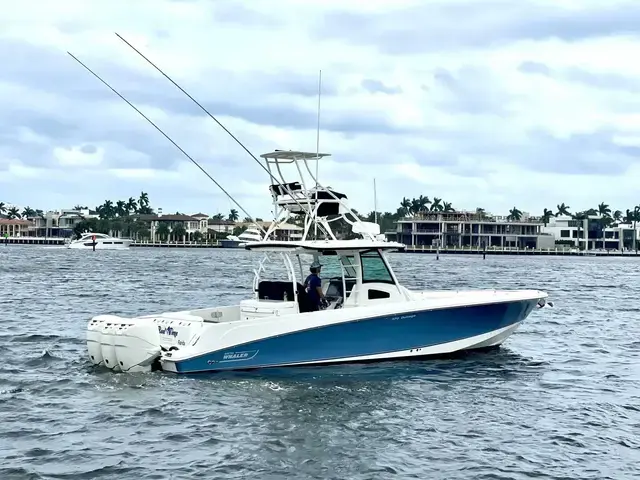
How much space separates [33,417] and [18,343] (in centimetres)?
890

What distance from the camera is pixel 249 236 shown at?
20.3 metres

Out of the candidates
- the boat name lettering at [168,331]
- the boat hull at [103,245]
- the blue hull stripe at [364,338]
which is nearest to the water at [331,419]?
the blue hull stripe at [364,338]

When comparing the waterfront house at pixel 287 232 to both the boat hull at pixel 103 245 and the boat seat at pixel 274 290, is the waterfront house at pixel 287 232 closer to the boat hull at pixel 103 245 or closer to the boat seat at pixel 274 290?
the boat seat at pixel 274 290

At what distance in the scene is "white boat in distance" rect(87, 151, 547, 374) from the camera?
1759 cm

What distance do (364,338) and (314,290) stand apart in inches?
53.1

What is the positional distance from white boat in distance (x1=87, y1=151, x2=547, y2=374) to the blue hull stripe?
20mm

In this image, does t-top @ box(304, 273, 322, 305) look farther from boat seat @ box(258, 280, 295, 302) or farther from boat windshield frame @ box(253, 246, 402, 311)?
boat windshield frame @ box(253, 246, 402, 311)

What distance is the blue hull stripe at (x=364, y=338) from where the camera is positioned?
17.8 metres

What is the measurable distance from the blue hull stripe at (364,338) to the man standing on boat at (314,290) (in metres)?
0.64

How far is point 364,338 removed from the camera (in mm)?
18984

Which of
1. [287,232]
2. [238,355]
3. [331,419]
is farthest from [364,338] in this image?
[287,232]

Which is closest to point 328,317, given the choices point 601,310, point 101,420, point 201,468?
point 101,420

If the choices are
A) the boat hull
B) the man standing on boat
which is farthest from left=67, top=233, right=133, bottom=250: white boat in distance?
the man standing on boat

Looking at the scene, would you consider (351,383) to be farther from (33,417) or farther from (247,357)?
(33,417)
